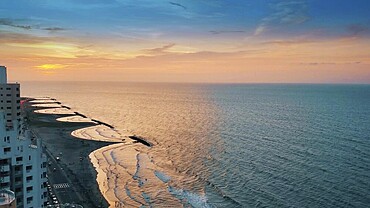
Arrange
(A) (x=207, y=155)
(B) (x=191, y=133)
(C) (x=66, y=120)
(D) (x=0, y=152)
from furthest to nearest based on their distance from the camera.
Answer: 1. (C) (x=66, y=120)
2. (B) (x=191, y=133)
3. (A) (x=207, y=155)
4. (D) (x=0, y=152)

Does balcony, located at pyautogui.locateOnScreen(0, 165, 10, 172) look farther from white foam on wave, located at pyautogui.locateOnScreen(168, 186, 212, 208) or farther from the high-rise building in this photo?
white foam on wave, located at pyautogui.locateOnScreen(168, 186, 212, 208)

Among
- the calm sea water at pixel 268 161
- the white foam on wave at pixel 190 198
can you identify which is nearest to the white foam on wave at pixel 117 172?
the calm sea water at pixel 268 161

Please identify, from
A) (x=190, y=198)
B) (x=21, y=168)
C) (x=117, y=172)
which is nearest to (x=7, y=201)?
(x=21, y=168)

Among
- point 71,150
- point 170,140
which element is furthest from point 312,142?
point 71,150

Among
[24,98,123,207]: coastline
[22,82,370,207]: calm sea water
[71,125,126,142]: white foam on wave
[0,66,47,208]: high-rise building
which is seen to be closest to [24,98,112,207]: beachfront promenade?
[24,98,123,207]: coastline

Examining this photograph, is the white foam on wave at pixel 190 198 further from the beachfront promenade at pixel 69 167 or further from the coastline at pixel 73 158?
the beachfront promenade at pixel 69 167

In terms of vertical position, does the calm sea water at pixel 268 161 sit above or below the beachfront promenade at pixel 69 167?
above

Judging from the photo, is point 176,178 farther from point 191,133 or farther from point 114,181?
point 191,133
